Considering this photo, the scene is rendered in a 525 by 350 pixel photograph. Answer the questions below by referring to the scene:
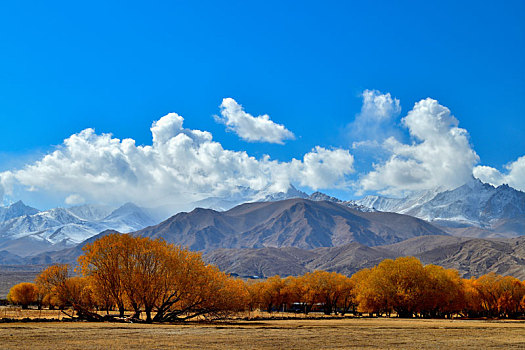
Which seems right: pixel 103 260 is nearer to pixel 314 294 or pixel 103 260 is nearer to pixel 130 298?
pixel 130 298

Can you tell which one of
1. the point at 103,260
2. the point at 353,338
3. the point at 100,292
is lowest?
the point at 353,338

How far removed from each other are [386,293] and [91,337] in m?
71.3

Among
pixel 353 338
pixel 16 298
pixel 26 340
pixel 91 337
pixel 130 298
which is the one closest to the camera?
pixel 26 340

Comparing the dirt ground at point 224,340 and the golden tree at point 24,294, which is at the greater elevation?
the golden tree at point 24,294

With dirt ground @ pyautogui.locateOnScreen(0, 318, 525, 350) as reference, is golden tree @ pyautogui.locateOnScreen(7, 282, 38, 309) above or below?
above

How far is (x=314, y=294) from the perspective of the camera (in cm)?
12038

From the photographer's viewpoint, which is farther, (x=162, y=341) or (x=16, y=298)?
(x=16, y=298)

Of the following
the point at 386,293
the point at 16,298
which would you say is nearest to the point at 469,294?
the point at 386,293

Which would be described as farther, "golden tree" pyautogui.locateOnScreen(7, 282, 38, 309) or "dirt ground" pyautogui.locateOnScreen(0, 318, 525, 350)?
"golden tree" pyautogui.locateOnScreen(7, 282, 38, 309)

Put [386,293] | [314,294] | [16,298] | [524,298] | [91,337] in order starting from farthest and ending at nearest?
[16,298] < [314,294] < [524,298] < [386,293] < [91,337]

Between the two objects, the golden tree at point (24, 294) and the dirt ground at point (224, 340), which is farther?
the golden tree at point (24, 294)

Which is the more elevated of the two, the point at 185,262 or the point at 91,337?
the point at 185,262

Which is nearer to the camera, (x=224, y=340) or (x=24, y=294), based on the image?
(x=224, y=340)

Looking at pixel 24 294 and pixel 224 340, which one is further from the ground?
pixel 24 294
